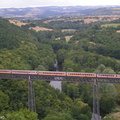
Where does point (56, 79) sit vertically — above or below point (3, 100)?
above

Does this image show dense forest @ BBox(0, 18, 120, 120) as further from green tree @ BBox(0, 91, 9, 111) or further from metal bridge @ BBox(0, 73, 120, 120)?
metal bridge @ BBox(0, 73, 120, 120)

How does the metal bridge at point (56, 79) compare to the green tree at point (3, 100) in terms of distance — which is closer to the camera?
the green tree at point (3, 100)

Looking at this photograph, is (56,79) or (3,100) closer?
(3,100)

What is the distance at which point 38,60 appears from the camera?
75.6 metres

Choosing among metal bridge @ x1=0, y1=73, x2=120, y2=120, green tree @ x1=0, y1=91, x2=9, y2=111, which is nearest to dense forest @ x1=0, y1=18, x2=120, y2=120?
green tree @ x1=0, y1=91, x2=9, y2=111

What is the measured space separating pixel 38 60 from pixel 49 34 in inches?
2957

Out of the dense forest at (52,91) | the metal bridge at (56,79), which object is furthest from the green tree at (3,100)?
the metal bridge at (56,79)

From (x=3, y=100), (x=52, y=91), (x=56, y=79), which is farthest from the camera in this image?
(x=52, y=91)

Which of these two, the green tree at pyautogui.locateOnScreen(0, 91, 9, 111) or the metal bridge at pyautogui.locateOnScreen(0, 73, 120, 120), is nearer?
the green tree at pyautogui.locateOnScreen(0, 91, 9, 111)

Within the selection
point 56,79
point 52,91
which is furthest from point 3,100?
point 52,91

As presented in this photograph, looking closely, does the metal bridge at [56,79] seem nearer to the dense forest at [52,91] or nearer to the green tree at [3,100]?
the dense forest at [52,91]

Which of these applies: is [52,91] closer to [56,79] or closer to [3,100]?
[56,79]

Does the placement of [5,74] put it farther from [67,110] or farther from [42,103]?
[67,110]

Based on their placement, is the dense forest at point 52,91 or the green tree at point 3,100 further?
the dense forest at point 52,91
